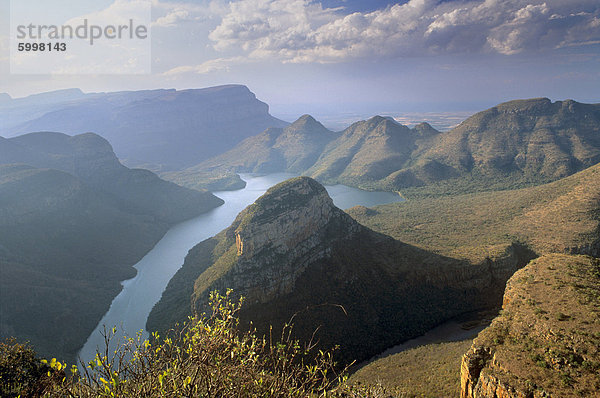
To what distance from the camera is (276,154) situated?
180 meters

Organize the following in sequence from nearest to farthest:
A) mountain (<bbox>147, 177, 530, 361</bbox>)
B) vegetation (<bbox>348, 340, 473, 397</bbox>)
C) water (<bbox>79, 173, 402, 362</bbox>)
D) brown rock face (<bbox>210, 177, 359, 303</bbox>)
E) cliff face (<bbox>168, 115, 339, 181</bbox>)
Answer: vegetation (<bbox>348, 340, 473, 397</bbox>)
mountain (<bbox>147, 177, 530, 361</bbox>)
brown rock face (<bbox>210, 177, 359, 303</bbox>)
water (<bbox>79, 173, 402, 362</bbox>)
cliff face (<bbox>168, 115, 339, 181</bbox>)

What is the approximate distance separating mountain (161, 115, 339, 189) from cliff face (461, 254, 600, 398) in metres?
143

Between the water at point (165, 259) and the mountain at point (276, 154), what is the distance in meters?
37.3

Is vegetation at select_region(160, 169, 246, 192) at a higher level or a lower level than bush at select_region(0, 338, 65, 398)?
lower

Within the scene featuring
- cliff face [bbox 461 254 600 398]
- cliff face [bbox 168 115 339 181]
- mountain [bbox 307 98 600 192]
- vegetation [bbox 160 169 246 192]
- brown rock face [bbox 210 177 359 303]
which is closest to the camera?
cliff face [bbox 461 254 600 398]

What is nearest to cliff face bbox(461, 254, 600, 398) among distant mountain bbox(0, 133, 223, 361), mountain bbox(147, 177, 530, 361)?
mountain bbox(147, 177, 530, 361)

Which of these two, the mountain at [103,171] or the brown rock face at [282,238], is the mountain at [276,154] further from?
the brown rock face at [282,238]

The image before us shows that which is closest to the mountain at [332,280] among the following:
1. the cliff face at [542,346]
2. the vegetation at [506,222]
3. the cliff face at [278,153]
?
the vegetation at [506,222]

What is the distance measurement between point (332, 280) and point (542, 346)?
2470 centimetres

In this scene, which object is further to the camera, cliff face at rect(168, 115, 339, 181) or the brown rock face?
cliff face at rect(168, 115, 339, 181)

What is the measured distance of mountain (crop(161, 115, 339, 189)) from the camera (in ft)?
554

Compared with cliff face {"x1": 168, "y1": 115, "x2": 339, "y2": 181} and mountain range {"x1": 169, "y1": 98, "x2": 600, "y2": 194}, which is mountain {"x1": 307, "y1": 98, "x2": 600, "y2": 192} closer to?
mountain range {"x1": 169, "y1": 98, "x2": 600, "y2": 194}

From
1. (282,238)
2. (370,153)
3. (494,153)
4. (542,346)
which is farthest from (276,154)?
(542,346)

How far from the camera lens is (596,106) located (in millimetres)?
117750
